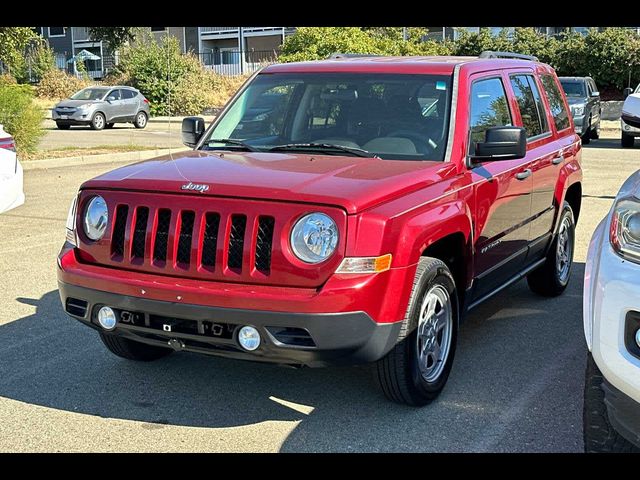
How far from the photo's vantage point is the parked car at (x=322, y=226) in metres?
3.78

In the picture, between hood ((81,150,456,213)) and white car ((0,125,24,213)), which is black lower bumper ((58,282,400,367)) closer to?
hood ((81,150,456,213))

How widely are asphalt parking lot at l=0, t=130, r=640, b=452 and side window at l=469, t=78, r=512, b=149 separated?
1446 millimetres

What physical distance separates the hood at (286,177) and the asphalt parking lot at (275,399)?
46.0 inches

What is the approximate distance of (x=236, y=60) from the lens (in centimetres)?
5400

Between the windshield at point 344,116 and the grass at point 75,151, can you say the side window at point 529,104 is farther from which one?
the grass at point 75,151

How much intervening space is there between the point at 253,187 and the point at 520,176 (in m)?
2.28

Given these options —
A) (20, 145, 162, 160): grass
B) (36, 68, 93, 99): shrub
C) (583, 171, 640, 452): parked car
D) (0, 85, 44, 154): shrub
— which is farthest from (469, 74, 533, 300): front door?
(36, 68, 93, 99): shrub

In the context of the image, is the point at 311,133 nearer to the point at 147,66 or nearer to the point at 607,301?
the point at 607,301

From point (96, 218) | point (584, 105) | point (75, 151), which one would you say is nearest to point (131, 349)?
point (96, 218)

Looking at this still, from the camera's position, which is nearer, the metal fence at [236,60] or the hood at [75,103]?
the hood at [75,103]

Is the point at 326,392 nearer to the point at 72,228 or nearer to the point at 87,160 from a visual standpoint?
the point at 72,228

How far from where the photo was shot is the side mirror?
472 centimetres

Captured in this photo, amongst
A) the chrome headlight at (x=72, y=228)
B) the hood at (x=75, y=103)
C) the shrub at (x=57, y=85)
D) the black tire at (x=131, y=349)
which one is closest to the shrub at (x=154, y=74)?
the shrub at (x=57, y=85)

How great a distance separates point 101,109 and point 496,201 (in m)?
25.5
